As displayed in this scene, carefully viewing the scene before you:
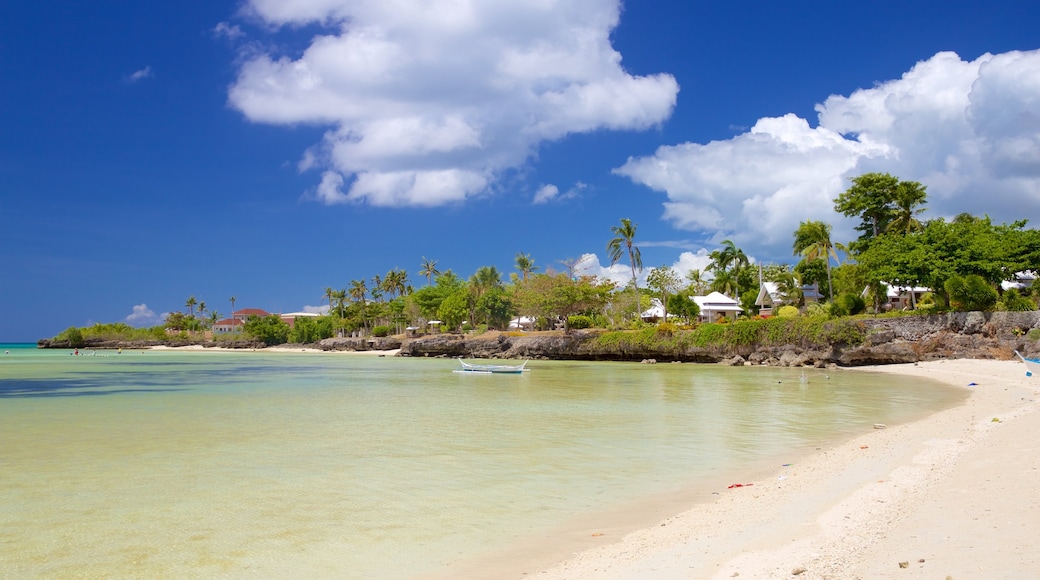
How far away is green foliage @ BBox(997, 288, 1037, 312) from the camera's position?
36.2 m

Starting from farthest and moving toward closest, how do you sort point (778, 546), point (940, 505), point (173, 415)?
point (173, 415)
point (940, 505)
point (778, 546)

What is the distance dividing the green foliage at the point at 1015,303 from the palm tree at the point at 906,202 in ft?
38.8

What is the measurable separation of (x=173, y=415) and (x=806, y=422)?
18.8 m

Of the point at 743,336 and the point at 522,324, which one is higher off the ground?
the point at 522,324

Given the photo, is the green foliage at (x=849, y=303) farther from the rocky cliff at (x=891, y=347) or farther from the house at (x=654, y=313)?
the house at (x=654, y=313)

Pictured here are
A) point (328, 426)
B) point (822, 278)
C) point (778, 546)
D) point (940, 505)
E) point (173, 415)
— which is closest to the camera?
point (778, 546)

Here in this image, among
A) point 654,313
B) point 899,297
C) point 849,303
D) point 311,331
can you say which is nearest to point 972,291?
point 849,303

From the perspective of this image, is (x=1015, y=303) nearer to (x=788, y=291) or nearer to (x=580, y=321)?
(x=788, y=291)

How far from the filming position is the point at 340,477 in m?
10.6

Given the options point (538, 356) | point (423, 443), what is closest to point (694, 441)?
point (423, 443)

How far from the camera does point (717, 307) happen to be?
189 feet

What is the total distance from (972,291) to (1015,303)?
95.0 inches

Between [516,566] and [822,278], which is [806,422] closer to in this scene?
[516,566]

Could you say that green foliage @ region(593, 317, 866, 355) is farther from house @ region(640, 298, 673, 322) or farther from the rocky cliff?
house @ region(640, 298, 673, 322)
